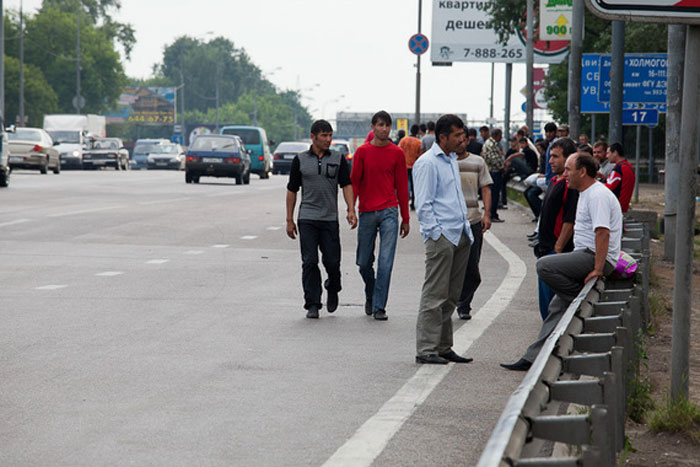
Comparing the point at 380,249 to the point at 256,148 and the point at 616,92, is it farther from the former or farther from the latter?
the point at 256,148

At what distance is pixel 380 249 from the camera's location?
11.5m

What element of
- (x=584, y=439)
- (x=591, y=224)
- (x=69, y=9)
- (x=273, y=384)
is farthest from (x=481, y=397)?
(x=69, y=9)

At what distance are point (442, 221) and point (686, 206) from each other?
254 cm

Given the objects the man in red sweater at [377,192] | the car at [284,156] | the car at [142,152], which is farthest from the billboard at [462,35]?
the man in red sweater at [377,192]

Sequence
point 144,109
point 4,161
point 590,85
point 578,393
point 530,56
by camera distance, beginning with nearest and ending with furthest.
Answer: point 578,393
point 590,85
point 530,56
point 4,161
point 144,109

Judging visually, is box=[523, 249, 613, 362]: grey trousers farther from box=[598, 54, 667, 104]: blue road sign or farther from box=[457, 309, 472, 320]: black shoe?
box=[598, 54, 667, 104]: blue road sign

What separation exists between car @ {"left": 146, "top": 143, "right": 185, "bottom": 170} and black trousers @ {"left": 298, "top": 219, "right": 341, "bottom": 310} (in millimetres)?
62622

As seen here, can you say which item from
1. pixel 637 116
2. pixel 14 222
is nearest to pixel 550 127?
pixel 637 116

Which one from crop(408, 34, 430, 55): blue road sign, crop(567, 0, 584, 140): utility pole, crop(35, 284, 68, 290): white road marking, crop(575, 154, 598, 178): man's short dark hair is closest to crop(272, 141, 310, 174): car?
crop(408, 34, 430, 55): blue road sign

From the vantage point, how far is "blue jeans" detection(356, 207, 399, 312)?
11.4 m

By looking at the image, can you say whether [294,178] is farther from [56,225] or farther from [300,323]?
[56,225]

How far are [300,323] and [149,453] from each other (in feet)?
16.4

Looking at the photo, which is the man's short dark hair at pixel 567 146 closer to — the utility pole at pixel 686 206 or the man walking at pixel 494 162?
the utility pole at pixel 686 206

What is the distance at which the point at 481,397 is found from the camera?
7680mm
